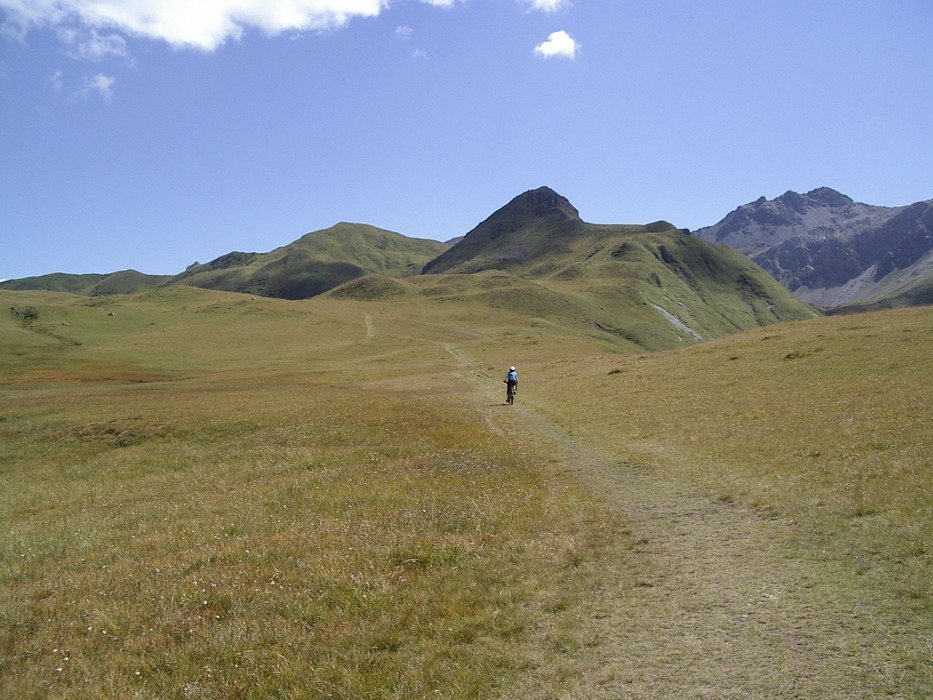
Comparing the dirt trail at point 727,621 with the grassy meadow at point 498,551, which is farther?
the grassy meadow at point 498,551

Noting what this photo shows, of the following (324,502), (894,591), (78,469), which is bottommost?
(78,469)

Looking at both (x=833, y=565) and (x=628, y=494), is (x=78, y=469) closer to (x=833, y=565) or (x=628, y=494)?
(x=628, y=494)

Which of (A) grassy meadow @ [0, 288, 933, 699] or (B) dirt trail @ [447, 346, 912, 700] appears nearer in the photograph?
(B) dirt trail @ [447, 346, 912, 700]

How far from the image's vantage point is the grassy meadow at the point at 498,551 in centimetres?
771

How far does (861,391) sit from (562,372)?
3548 centimetres

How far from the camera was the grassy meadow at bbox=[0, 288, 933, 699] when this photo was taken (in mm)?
7711

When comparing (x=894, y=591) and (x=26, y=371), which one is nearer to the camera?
(x=894, y=591)

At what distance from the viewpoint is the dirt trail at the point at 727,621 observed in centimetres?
702

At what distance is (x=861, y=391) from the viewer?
1053 inches

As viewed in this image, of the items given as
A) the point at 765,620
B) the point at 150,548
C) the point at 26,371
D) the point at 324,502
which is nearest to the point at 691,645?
the point at 765,620

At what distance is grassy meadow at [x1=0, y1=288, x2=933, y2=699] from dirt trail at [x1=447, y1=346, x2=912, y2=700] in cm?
5

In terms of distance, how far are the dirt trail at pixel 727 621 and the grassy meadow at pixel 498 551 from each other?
5cm

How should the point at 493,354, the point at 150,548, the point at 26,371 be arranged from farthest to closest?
1. the point at 493,354
2. the point at 26,371
3. the point at 150,548

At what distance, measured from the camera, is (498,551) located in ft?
38.9
